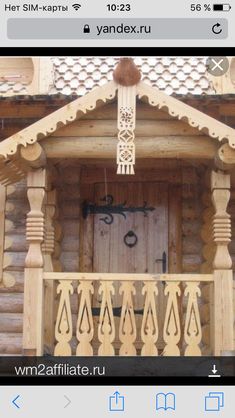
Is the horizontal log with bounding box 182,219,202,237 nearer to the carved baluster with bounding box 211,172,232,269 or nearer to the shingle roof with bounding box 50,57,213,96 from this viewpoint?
the carved baluster with bounding box 211,172,232,269

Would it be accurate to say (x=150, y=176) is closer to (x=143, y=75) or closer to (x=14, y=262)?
(x=143, y=75)

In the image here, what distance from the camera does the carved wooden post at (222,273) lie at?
16.9ft

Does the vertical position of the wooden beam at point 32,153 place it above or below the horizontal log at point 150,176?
below

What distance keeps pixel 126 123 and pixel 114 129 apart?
0.72 feet

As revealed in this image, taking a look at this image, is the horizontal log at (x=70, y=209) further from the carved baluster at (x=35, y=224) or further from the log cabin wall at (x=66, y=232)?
the carved baluster at (x=35, y=224)

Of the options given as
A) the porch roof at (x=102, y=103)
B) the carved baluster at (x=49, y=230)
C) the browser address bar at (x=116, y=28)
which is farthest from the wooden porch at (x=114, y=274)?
the browser address bar at (x=116, y=28)

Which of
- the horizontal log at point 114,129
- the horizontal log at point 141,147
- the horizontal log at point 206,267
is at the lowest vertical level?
the horizontal log at point 206,267

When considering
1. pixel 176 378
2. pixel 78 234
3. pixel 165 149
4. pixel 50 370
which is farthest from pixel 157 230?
pixel 176 378

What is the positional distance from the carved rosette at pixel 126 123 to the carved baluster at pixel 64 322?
1.04 metres
